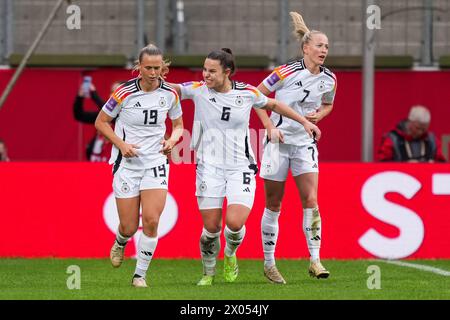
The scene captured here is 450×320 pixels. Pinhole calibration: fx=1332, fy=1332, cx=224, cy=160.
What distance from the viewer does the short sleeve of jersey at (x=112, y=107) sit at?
10.8 m

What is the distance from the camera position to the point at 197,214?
14.9m

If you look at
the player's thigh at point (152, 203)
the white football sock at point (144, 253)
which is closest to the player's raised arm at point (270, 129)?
the player's thigh at point (152, 203)

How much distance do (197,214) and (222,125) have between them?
13.3ft

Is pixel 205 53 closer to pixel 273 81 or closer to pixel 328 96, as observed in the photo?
pixel 328 96

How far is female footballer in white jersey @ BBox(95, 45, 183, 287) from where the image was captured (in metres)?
10.8

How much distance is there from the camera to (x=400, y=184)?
14.8 m

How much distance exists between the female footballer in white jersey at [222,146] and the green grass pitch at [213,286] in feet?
2.07

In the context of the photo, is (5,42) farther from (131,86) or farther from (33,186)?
(131,86)

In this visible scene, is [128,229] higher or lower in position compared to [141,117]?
lower

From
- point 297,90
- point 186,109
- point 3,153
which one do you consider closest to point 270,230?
point 297,90

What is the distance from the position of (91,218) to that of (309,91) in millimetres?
3963

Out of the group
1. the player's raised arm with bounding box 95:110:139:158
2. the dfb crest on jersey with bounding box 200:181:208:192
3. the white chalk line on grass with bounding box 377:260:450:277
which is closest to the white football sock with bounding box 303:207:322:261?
the dfb crest on jersey with bounding box 200:181:208:192

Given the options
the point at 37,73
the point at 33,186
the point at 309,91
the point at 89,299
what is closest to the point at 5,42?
the point at 37,73

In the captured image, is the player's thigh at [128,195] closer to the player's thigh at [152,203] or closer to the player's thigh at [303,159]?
the player's thigh at [152,203]
